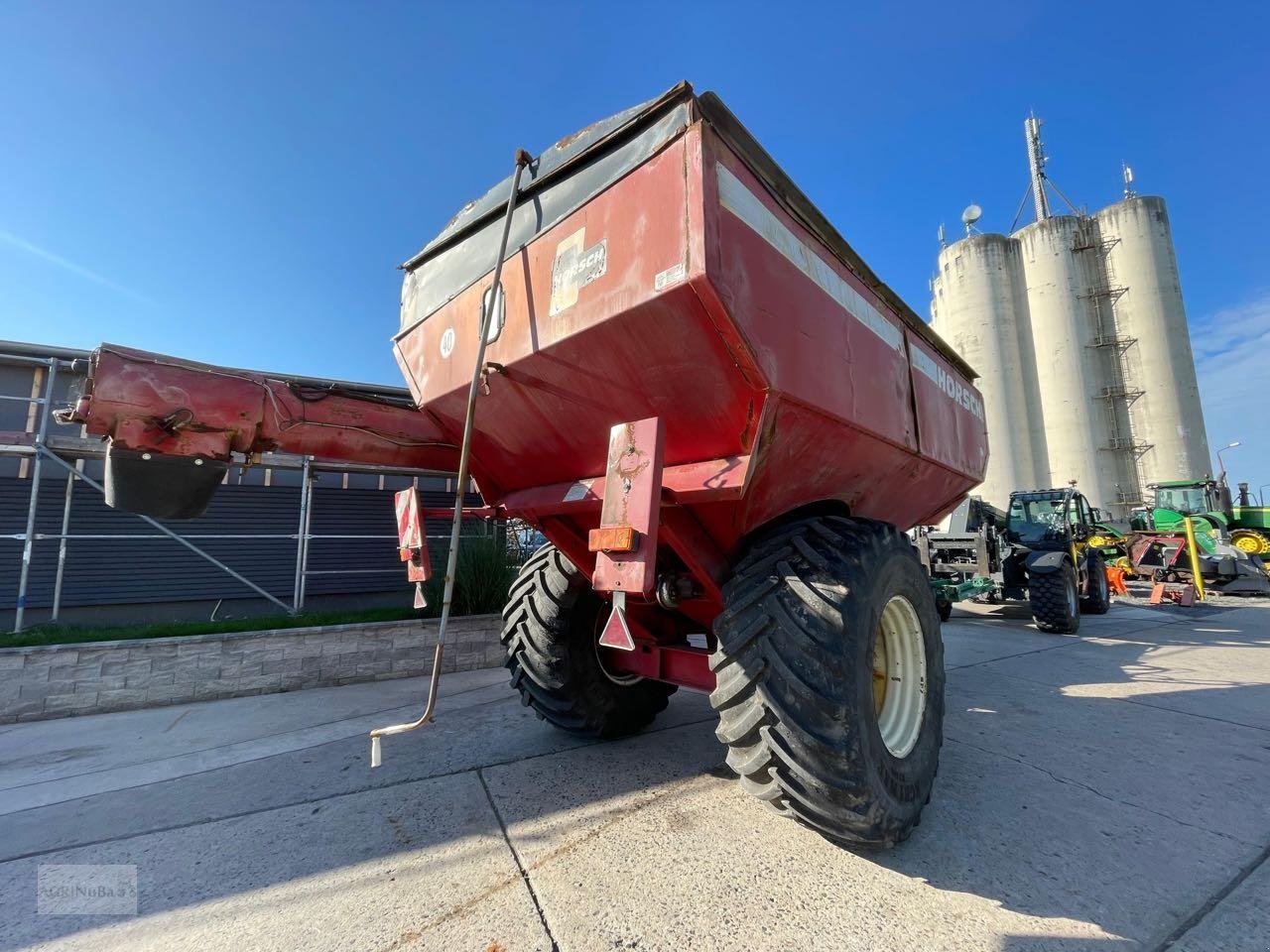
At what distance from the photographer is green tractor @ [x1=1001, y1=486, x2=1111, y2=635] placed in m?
8.00

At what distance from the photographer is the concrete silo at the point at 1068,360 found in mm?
27062

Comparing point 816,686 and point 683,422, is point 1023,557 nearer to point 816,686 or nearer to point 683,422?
point 816,686

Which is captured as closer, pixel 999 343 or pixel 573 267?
pixel 573 267

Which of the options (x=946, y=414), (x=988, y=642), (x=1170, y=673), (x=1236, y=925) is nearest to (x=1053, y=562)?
(x=988, y=642)

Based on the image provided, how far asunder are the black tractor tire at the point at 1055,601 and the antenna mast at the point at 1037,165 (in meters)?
33.5

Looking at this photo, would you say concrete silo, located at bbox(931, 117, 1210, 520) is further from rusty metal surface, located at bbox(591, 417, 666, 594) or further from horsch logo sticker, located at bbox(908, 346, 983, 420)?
rusty metal surface, located at bbox(591, 417, 666, 594)

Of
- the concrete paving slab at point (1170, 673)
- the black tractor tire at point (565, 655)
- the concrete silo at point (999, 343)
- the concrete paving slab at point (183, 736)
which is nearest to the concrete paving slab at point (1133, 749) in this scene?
the concrete paving slab at point (1170, 673)

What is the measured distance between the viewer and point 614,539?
2002 millimetres

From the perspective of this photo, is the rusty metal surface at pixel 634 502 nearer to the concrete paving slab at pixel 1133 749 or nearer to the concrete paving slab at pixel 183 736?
the concrete paving slab at pixel 1133 749

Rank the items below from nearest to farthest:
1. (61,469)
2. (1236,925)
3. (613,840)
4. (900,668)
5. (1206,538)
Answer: (1236,925) → (613,840) → (900,668) → (61,469) → (1206,538)

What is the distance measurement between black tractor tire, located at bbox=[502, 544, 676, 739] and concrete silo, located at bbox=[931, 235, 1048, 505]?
97.7 feet

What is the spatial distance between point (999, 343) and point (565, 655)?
110ft

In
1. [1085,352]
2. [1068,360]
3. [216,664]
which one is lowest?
[216,664]

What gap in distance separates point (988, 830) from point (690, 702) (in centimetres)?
247
